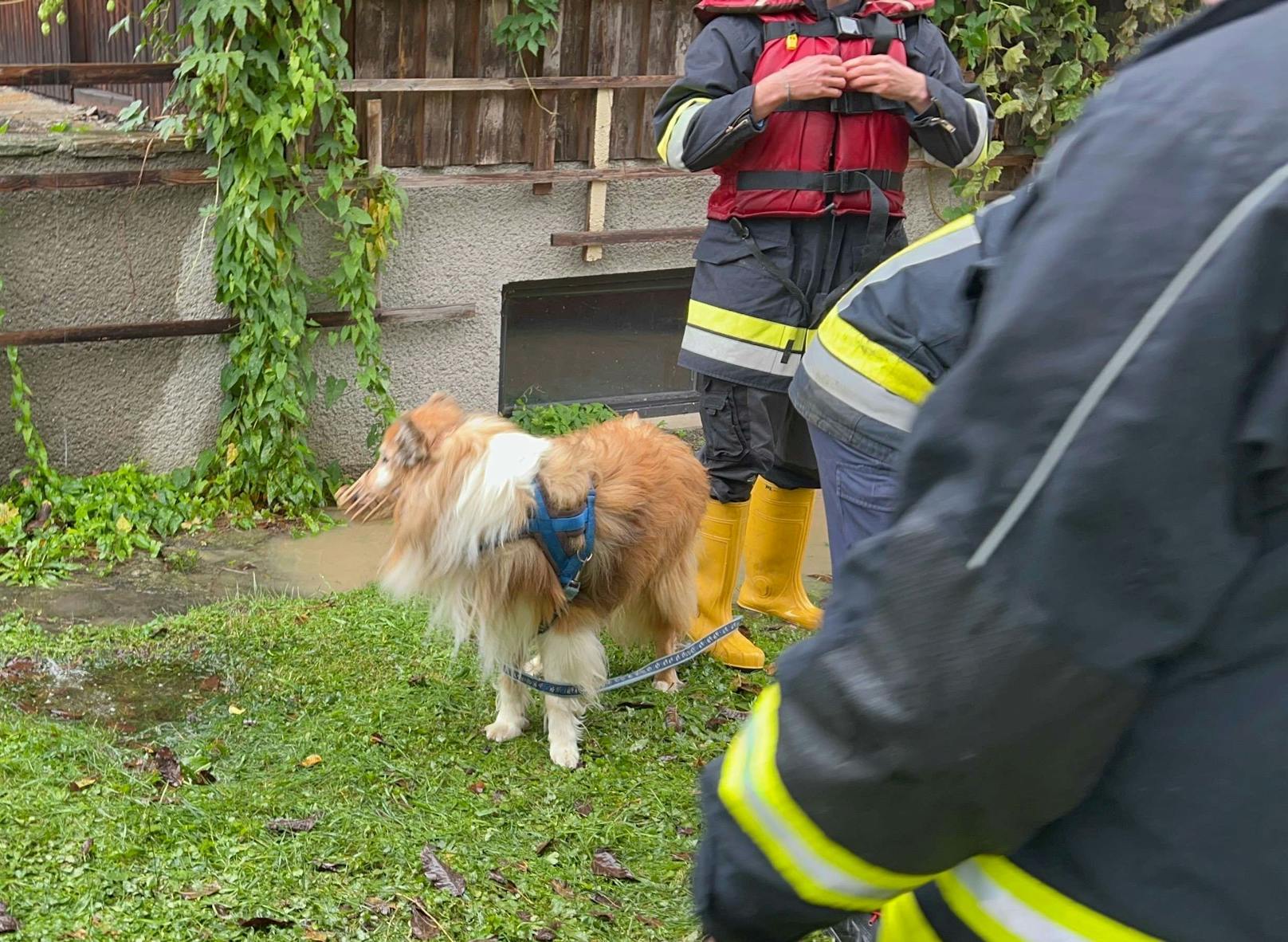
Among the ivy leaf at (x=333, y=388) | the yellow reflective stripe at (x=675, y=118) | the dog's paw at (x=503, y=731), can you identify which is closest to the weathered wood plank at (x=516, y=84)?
the ivy leaf at (x=333, y=388)

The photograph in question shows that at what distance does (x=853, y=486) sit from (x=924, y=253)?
51 centimetres

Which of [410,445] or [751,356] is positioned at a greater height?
[751,356]

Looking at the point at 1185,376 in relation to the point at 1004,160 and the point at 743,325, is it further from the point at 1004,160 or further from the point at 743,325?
the point at 1004,160

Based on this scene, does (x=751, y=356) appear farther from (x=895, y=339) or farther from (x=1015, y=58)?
(x=1015, y=58)

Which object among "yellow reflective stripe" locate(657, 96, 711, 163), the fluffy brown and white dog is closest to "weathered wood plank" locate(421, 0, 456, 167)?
"yellow reflective stripe" locate(657, 96, 711, 163)

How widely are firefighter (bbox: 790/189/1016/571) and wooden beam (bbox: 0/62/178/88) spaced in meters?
4.09

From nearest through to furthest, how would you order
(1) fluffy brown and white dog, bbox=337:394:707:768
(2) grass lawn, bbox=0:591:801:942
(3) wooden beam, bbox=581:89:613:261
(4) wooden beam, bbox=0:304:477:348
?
(2) grass lawn, bbox=0:591:801:942 < (1) fluffy brown and white dog, bbox=337:394:707:768 < (4) wooden beam, bbox=0:304:477:348 < (3) wooden beam, bbox=581:89:613:261

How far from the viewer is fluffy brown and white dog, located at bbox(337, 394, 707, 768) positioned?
12.9 feet

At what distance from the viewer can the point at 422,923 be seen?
342cm

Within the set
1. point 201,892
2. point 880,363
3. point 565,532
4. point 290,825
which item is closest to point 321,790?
point 290,825

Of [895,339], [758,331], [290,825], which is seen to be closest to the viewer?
[895,339]

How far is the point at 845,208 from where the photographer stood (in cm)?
466

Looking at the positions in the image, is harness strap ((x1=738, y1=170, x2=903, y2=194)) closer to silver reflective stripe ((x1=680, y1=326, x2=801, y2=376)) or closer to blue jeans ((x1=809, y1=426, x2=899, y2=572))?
silver reflective stripe ((x1=680, y1=326, x2=801, y2=376))

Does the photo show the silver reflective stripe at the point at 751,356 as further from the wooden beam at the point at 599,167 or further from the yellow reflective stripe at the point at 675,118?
the wooden beam at the point at 599,167
